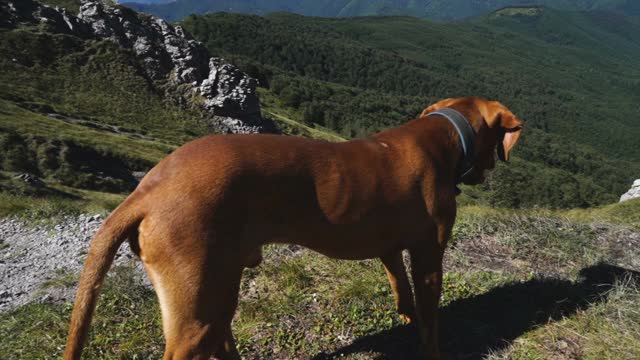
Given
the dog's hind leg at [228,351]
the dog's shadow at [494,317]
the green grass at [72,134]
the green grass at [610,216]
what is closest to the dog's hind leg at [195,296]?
the dog's hind leg at [228,351]

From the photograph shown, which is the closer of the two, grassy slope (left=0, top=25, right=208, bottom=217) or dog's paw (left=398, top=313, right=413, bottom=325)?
dog's paw (left=398, top=313, right=413, bottom=325)

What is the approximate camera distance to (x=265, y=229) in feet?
9.42

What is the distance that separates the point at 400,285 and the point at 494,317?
0.93 metres

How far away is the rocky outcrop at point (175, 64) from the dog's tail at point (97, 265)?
60525mm

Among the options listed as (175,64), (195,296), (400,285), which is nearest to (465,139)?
(400,285)

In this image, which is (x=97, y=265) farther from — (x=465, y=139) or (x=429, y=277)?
(x=465, y=139)

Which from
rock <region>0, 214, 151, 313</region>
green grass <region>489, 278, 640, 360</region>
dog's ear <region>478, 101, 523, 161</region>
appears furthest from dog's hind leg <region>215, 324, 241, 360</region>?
dog's ear <region>478, 101, 523, 161</region>

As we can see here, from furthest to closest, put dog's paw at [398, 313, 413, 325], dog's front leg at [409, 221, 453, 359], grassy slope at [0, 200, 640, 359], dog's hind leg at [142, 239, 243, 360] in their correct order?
dog's paw at [398, 313, 413, 325], grassy slope at [0, 200, 640, 359], dog's front leg at [409, 221, 453, 359], dog's hind leg at [142, 239, 243, 360]

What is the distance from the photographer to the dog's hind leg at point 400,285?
13.2 ft

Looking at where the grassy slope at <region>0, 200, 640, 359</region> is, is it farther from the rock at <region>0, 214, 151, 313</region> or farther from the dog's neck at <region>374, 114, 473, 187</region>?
the dog's neck at <region>374, 114, 473, 187</region>

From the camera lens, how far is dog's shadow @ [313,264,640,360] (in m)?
4.04

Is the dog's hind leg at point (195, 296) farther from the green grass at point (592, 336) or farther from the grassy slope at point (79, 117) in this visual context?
the grassy slope at point (79, 117)

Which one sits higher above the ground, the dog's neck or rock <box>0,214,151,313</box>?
the dog's neck

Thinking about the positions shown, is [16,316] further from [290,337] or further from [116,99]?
[116,99]
